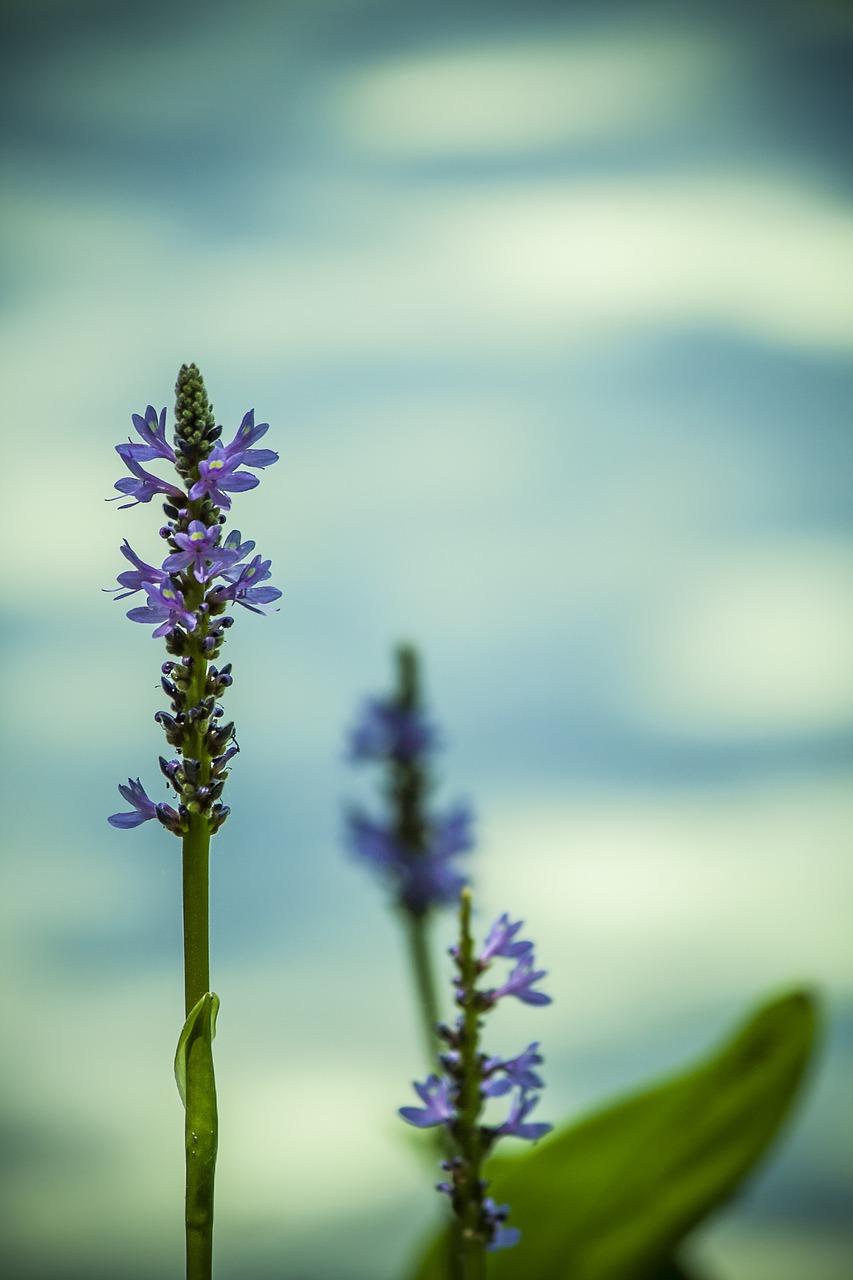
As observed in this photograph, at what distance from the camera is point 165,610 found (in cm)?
40

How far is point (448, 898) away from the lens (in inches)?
39.8

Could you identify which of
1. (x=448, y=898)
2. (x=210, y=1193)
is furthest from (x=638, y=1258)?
(x=210, y=1193)

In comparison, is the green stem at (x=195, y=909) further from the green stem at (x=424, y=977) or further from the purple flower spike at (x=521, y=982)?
the green stem at (x=424, y=977)

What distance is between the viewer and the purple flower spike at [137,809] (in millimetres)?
406

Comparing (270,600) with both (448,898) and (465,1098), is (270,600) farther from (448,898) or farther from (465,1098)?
(448,898)

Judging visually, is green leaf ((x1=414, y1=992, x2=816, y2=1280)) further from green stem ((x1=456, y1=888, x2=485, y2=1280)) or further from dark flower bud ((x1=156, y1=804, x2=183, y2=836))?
dark flower bud ((x1=156, y1=804, x2=183, y2=836))

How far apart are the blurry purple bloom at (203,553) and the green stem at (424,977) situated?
0.48 metres

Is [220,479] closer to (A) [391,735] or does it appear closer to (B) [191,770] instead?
(B) [191,770]

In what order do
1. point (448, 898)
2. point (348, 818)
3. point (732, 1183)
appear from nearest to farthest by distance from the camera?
1. point (732, 1183)
2. point (448, 898)
3. point (348, 818)

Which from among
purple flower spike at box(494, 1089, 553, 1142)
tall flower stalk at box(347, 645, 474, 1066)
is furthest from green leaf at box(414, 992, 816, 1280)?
purple flower spike at box(494, 1089, 553, 1142)

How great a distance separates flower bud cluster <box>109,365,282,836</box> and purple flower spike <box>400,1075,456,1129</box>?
0.44ft

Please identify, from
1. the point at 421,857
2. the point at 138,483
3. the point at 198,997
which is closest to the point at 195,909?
the point at 198,997

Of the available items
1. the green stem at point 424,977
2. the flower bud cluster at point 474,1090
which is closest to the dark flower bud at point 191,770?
the flower bud cluster at point 474,1090

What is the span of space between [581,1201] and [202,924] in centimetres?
50
